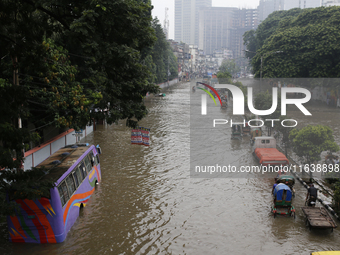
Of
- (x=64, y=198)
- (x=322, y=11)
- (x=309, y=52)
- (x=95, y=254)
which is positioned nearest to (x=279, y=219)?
(x=95, y=254)

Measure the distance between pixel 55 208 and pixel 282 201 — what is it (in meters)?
8.36

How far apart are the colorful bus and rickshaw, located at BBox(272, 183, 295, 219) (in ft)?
25.2

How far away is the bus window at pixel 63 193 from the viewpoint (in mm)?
11125

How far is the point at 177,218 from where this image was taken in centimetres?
1351

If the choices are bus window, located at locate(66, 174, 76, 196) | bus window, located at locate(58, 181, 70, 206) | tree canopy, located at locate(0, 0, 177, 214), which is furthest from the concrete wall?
bus window, located at locate(58, 181, 70, 206)

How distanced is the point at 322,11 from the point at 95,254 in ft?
162

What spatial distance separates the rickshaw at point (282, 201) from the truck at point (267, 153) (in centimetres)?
585

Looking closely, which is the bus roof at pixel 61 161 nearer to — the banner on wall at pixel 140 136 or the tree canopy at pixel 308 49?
the banner on wall at pixel 140 136

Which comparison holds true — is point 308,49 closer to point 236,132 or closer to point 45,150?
point 236,132

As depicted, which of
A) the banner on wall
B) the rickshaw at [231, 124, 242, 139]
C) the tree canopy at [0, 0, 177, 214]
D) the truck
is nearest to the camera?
the tree canopy at [0, 0, 177, 214]

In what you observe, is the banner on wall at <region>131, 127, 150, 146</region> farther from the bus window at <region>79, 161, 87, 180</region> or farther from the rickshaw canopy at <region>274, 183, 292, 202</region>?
the rickshaw canopy at <region>274, 183, 292, 202</region>

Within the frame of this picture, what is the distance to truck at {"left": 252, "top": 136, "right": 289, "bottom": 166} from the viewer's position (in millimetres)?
19134

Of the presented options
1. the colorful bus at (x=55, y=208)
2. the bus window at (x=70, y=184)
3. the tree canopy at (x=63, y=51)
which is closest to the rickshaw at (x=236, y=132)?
the tree canopy at (x=63, y=51)

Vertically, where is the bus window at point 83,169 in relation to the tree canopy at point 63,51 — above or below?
below
